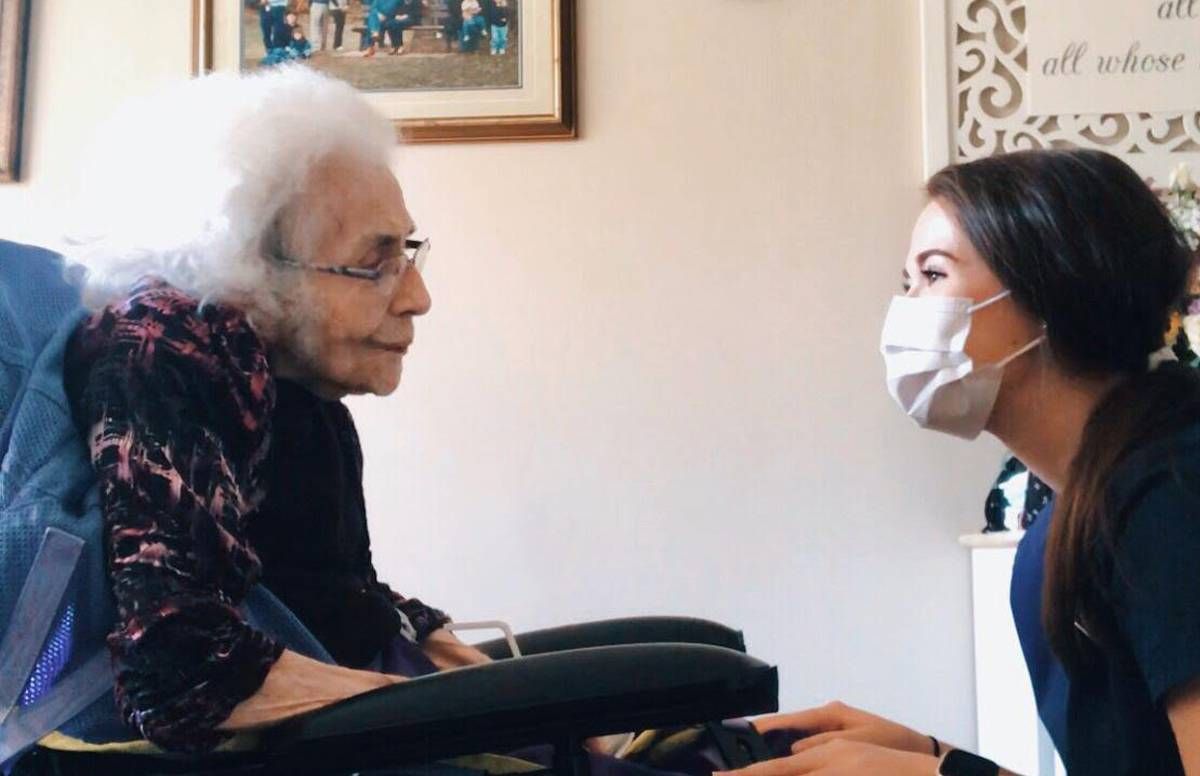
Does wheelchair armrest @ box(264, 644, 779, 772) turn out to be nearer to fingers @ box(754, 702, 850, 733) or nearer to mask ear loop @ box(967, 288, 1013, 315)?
fingers @ box(754, 702, 850, 733)

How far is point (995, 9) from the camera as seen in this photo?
6.19 feet

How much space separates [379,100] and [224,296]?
1020mm

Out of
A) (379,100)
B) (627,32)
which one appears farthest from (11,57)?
(627,32)

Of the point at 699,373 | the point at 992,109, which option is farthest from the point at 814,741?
the point at 992,109

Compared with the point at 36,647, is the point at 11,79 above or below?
above

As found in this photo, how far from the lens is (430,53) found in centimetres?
196

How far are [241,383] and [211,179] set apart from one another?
0.74ft

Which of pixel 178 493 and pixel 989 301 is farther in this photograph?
pixel 989 301

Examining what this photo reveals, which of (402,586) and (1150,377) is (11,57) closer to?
(402,586)

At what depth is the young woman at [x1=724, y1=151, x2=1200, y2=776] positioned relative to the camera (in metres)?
0.82

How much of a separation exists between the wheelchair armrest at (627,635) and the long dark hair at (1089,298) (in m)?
0.36

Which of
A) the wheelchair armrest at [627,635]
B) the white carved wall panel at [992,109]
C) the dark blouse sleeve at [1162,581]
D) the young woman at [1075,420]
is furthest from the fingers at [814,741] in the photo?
the white carved wall panel at [992,109]

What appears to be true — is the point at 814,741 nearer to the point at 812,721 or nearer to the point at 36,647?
the point at 812,721

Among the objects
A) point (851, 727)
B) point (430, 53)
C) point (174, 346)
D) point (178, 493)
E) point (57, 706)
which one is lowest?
point (851, 727)
